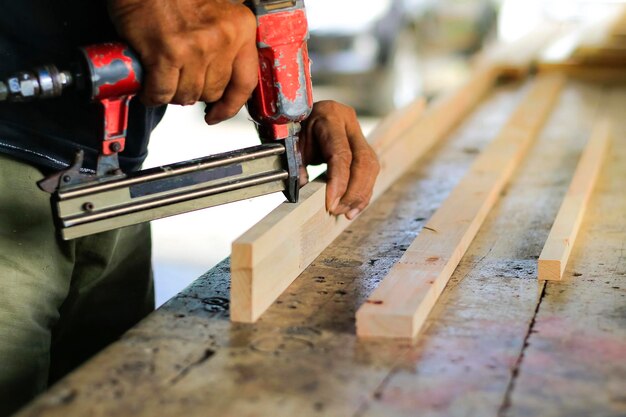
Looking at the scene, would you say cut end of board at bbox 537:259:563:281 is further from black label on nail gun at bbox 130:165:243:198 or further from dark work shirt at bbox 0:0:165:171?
dark work shirt at bbox 0:0:165:171

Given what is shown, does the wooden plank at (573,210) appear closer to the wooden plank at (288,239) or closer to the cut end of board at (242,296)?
the wooden plank at (288,239)

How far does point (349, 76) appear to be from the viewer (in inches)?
341

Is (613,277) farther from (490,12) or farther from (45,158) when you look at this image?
(490,12)

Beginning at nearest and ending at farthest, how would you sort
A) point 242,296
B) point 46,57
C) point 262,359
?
point 262,359
point 242,296
point 46,57

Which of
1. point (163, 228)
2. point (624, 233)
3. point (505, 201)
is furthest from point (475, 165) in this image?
point (163, 228)

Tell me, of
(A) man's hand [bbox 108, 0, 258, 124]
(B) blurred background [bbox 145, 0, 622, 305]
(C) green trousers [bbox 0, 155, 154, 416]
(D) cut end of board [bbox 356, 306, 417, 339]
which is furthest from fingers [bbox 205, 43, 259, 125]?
(B) blurred background [bbox 145, 0, 622, 305]

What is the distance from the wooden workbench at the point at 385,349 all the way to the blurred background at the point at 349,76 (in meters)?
3.08

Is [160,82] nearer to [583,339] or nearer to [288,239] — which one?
[288,239]

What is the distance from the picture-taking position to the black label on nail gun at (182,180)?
186cm

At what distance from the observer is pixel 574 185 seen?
2645 mm

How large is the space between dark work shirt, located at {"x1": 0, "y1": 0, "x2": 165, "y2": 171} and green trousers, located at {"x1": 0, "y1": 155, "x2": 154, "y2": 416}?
6 centimetres

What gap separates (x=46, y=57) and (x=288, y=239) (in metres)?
0.73

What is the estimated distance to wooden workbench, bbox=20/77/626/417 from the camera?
143cm

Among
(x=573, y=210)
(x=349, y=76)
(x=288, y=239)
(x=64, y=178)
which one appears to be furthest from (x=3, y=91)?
(x=349, y=76)
